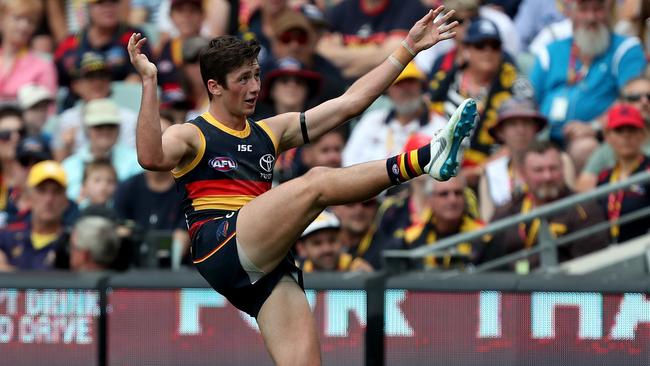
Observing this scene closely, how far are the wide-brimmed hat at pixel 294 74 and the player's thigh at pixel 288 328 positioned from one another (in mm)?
5088

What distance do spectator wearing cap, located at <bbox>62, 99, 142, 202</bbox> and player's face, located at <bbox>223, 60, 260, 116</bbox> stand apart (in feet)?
18.3

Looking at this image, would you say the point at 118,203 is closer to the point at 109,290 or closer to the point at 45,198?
the point at 45,198

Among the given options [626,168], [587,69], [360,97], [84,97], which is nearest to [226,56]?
[360,97]

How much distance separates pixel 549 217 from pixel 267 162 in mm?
3404

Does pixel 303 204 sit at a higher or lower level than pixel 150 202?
lower

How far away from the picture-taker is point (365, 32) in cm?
1308

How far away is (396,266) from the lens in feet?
31.4

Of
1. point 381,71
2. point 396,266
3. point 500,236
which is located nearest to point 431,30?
point 381,71

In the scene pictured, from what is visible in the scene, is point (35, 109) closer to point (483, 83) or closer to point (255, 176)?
point (483, 83)

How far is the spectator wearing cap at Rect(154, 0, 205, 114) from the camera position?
1330 centimetres

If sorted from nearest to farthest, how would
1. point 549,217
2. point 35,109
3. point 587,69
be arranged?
point 549,217, point 587,69, point 35,109

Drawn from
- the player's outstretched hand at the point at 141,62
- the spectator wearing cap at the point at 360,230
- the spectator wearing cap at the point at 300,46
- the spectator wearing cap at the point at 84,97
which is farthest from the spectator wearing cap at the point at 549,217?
the spectator wearing cap at the point at 84,97

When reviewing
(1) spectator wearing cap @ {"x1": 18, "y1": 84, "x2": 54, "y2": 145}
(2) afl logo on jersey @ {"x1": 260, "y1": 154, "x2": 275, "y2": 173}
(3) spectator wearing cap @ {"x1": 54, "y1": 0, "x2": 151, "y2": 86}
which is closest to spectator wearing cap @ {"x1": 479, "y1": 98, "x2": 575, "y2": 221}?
(2) afl logo on jersey @ {"x1": 260, "y1": 154, "x2": 275, "y2": 173}

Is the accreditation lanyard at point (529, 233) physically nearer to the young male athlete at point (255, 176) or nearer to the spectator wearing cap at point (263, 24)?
the young male athlete at point (255, 176)
